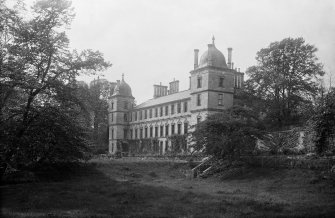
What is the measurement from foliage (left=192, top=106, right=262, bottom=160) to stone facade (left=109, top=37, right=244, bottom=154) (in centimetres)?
471

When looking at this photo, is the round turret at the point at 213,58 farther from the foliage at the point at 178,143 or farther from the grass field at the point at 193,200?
the grass field at the point at 193,200

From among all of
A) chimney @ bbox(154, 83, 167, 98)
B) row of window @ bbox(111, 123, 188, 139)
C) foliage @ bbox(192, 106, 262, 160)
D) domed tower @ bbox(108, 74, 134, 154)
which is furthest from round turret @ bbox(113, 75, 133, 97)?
foliage @ bbox(192, 106, 262, 160)

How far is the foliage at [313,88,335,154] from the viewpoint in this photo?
1927 cm

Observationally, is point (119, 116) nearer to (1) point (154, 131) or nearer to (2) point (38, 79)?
(1) point (154, 131)

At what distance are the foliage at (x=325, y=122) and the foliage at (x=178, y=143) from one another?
33.9 metres

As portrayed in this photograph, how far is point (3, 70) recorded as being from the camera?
62.7 ft

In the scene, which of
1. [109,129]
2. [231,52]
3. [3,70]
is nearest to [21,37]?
[3,70]

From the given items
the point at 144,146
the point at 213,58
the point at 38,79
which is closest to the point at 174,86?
the point at 144,146

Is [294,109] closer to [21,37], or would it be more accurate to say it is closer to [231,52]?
[231,52]

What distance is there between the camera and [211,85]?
5128cm

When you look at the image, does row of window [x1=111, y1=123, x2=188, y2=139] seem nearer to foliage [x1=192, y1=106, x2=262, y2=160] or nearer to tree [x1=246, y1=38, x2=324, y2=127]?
tree [x1=246, y1=38, x2=324, y2=127]

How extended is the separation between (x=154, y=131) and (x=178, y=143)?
11.0 m

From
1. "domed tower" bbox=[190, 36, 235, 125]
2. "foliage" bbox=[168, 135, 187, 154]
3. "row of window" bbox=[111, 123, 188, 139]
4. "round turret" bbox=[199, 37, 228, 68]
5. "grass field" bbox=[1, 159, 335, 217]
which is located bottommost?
"grass field" bbox=[1, 159, 335, 217]

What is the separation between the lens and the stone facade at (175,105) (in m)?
51.6
